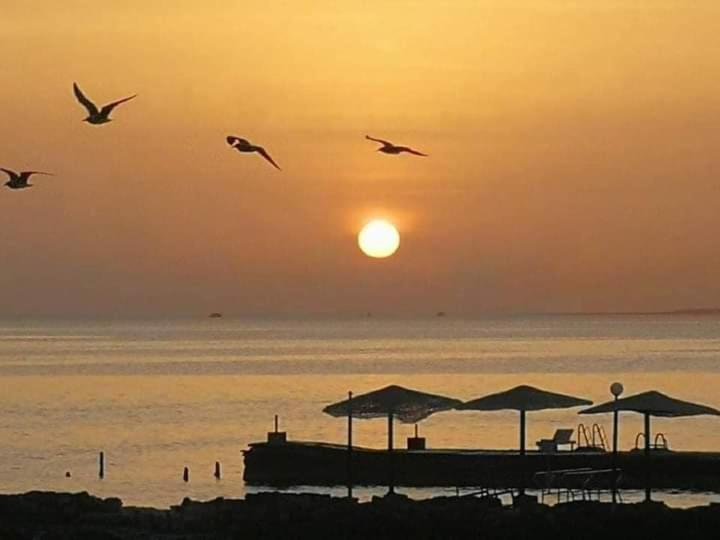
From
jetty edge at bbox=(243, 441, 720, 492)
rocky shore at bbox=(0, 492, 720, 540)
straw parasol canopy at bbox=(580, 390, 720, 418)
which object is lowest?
rocky shore at bbox=(0, 492, 720, 540)

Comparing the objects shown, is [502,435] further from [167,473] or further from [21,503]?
[21,503]

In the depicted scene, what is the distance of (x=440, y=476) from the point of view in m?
44.5

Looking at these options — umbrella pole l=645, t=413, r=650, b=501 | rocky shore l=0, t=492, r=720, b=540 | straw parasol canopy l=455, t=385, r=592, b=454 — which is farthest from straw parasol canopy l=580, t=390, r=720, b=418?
rocky shore l=0, t=492, r=720, b=540

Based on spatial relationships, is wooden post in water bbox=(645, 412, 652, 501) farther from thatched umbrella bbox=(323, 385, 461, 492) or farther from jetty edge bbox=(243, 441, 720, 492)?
thatched umbrella bbox=(323, 385, 461, 492)

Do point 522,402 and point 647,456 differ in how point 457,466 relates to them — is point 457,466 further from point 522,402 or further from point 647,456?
point 522,402

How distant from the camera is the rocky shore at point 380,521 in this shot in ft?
98.5

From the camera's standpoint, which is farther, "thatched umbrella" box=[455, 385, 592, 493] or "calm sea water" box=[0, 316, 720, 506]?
"calm sea water" box=[0, 316, 720, 506]

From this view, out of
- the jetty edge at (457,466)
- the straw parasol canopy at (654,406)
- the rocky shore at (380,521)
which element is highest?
the straw parasol canopy at (654,406)

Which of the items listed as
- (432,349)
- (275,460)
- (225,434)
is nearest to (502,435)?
(225,434)

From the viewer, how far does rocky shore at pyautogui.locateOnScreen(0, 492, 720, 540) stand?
30.0 metres

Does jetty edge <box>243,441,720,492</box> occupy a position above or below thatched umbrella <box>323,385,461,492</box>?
below

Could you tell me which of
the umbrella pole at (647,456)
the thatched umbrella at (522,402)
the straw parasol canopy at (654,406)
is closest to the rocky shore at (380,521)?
the straw parasol canopy at (654,406)

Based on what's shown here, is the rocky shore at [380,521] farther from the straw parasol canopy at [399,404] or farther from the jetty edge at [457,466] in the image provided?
the jetty edge at [457,466]

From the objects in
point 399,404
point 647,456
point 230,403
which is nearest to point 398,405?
point 399,404
